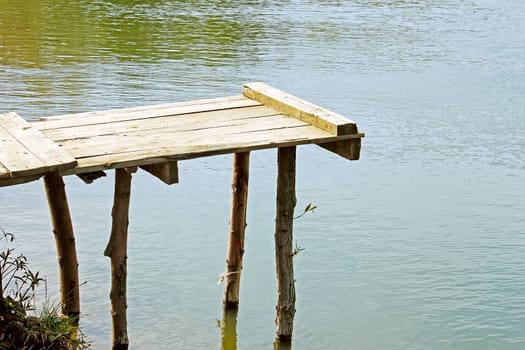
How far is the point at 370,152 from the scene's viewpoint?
12703 mm

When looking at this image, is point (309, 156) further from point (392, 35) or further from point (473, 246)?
point (392, 35)

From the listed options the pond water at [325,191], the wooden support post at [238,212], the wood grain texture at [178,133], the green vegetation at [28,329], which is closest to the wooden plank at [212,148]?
the wood grain texture at [178,133]

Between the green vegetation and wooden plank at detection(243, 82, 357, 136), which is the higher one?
wooden plank at detection(243, 82, 357, 136)

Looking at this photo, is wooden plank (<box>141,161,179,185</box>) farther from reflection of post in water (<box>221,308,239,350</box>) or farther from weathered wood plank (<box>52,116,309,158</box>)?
reflection of post in water (<box>221,308,239,350</box>)

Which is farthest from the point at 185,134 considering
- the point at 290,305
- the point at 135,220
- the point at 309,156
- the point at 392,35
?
the point at 392,35

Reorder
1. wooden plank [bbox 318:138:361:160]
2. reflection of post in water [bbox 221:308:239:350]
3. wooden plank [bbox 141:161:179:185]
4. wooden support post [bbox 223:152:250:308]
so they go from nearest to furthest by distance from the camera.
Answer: wooden plank [bbox 141:161:179:185], wooden plank [bbox 318:138:361:160], wooden support post [bbox 223:152:250:308], reflection of post in water [bbox 221:308:239:350]

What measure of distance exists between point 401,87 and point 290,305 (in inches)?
369

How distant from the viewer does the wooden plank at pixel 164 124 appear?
20.1 feet

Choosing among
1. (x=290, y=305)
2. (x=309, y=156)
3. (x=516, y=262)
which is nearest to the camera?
(x=290, y=305)

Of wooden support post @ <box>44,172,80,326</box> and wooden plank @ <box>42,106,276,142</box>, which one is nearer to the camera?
wooden plank @ <box>42,106,276,142</box>

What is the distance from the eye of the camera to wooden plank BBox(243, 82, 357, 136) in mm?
6152

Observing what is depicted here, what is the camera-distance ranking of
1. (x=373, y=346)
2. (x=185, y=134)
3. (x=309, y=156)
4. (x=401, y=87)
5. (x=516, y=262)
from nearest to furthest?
(x=185, y=134) < (x=373, y=346) < (x=516, y=262) < (x=309, y=156) < (x=401, y=87)

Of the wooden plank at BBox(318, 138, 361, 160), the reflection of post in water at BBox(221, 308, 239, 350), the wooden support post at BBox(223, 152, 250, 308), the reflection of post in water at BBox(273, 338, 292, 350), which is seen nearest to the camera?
the wooden plank at BBox(318, 138, 361, 160)

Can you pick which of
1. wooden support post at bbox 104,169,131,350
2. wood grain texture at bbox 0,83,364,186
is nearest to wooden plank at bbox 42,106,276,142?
wood grain texture at bbox 0,83,364,186
